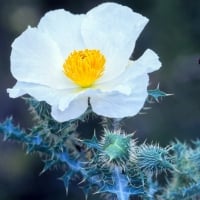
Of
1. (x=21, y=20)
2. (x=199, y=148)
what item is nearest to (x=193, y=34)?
(x=21, y=20)

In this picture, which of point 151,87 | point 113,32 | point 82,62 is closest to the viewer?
point 82,62

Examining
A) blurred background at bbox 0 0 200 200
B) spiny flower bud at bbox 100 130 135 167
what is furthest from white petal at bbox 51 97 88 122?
blurred background at bbox 0 0 200 200

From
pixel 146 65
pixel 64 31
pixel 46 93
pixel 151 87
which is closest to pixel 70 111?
pixel 46 93

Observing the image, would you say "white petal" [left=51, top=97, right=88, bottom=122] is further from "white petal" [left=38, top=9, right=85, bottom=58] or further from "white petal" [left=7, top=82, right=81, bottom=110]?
"white petal" [left=38, top=9, right=85, bottom=58]

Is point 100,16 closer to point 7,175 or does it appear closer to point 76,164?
point 76,164

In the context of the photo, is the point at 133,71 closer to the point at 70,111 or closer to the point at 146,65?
the point at 146,65
